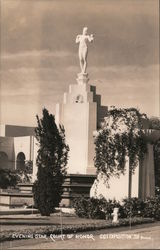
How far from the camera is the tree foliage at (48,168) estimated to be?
20.5m

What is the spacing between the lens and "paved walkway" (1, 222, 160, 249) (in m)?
11.7

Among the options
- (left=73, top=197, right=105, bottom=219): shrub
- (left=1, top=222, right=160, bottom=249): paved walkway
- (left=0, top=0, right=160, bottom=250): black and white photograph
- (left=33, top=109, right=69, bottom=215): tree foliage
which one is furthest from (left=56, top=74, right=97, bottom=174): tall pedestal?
(left=1, top=222, right=160, bottom=249): paved walkway

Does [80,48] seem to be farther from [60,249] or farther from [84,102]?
[60,249]

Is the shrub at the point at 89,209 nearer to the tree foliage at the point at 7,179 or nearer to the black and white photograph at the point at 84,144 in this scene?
the black and white photograph at the point at 84,144

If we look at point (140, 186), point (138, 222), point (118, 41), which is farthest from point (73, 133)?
point (138, 222)

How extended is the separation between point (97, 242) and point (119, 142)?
29.5ft

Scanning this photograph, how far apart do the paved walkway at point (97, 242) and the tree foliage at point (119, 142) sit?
6.31 meters

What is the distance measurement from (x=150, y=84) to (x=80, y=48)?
467cm

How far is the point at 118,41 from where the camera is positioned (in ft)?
89.7

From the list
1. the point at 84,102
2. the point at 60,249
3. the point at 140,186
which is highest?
the point at 84,102

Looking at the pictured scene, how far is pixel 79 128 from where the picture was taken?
103 ft

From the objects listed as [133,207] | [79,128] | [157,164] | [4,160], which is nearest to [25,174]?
[4,160]

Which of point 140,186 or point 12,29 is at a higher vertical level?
point 12,29

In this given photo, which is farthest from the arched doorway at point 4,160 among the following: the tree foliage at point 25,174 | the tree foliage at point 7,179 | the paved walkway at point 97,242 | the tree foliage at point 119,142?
the paved walkway at point 97,242
